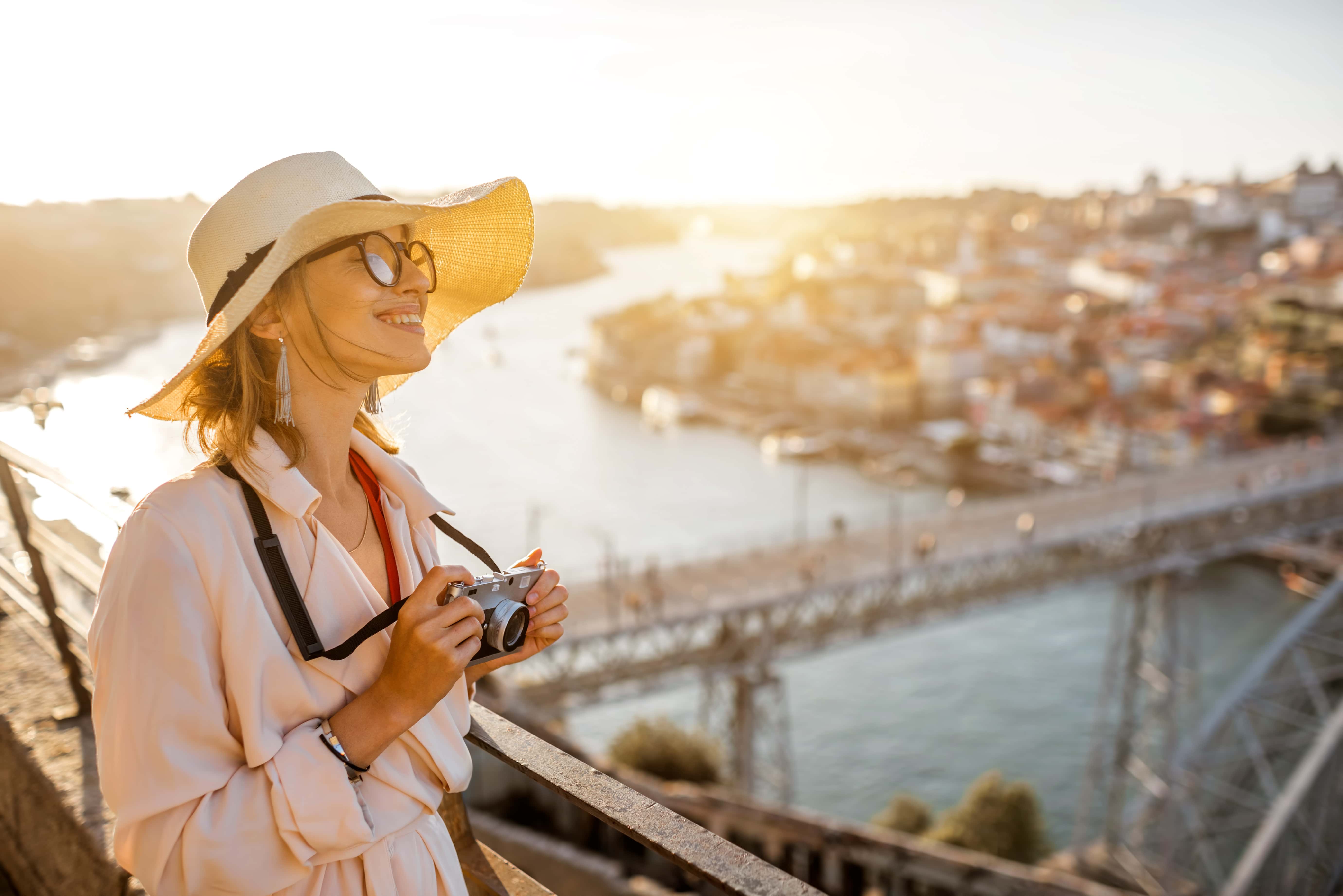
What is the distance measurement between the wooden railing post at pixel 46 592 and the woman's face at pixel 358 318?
65 cm

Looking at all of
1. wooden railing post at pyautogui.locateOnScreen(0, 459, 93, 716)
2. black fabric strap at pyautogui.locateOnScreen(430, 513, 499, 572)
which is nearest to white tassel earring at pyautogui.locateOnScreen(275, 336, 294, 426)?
black fabric strap at pyautogui.locateOnScreen(430, 513, 499, 572)

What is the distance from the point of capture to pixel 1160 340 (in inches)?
1099

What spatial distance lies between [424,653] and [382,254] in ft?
0.78

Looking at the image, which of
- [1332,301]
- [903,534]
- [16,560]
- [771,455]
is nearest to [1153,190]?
[1332,301]

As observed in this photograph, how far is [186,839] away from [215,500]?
0.56 feet

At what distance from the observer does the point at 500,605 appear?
597 millimetres

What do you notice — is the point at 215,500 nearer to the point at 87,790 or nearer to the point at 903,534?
the point at 87,790

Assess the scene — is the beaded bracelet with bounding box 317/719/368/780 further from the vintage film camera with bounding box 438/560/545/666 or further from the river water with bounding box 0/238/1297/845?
the river water with bounding box 0/238/1297/845

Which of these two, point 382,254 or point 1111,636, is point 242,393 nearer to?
point 382,254

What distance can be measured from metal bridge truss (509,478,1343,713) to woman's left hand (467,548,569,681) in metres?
7.39

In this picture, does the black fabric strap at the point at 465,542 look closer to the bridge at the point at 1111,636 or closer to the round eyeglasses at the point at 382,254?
the round eyeglasses at the point at 382,254

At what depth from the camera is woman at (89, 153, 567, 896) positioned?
50 centimetres

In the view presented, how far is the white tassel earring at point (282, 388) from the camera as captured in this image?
587 mm

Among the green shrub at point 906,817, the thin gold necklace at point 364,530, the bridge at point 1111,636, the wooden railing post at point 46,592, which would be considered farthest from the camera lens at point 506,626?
the green shrub at point 906,817
